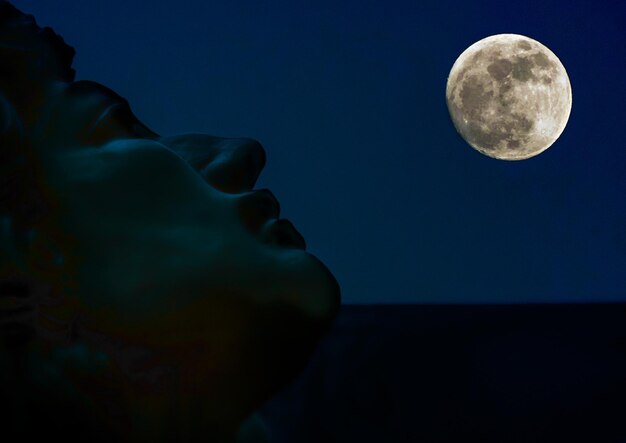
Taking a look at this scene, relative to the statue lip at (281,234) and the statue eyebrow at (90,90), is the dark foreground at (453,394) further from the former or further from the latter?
the statue eyebrow at (90,90)

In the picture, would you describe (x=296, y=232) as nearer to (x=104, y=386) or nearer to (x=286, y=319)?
(x=286, y=319)

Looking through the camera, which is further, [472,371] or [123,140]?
[472,371]

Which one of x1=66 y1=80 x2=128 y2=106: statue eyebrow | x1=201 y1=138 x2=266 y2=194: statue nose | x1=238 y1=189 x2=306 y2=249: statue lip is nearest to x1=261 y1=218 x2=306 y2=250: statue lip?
x1=238 y1=189 x2=306 y2=249: statue lip

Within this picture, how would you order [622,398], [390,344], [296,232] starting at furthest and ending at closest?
[390,344] < [622,398] < [296,232]

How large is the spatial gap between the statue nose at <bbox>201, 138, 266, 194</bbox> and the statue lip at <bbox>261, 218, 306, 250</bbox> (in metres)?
0.20

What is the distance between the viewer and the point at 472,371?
714 centimetres

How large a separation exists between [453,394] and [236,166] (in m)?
3.91

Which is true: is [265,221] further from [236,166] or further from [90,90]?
[90,90]

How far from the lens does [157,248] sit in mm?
1893

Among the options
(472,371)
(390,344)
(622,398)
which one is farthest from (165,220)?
(390,344)

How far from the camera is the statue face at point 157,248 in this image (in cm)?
184

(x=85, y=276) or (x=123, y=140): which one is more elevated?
(x=123, y=140)

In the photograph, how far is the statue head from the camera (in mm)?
1838

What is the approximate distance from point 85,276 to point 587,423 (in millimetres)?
3530
